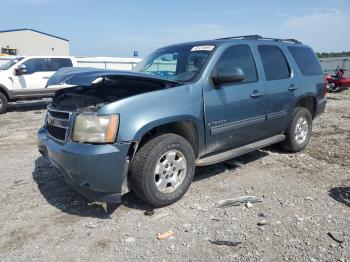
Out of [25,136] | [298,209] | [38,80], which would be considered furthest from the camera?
[38,80]

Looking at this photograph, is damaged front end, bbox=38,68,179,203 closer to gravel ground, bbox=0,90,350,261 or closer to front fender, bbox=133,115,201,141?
front fender, bbox=133,115,201,141

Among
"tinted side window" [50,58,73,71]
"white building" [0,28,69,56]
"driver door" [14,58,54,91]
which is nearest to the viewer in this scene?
"driver door" [14,58,54,91]

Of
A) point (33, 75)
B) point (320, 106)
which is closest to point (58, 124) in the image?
point (320, 106)

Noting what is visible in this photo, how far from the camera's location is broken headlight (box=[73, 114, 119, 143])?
3.43 meters

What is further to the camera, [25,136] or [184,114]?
[25,136]

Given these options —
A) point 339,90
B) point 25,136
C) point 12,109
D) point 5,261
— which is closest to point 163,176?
A: point 5,261

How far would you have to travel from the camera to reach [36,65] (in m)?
13.0

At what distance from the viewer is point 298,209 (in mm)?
3896

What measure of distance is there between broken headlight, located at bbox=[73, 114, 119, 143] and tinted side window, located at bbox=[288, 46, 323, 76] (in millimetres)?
3702

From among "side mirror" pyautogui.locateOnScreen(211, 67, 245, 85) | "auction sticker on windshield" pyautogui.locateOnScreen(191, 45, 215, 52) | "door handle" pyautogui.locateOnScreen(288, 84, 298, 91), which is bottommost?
"door handle" pyautogui.locateOnScreen(288, 84, 298, 91)

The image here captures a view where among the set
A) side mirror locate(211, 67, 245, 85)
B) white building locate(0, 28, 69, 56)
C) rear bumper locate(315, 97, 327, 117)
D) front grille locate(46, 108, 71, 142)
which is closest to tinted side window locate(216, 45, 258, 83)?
side mirror locate(211, 67, 245, 85)

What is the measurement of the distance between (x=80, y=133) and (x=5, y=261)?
1294 millimetres

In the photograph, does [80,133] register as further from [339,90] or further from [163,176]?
[339,90]

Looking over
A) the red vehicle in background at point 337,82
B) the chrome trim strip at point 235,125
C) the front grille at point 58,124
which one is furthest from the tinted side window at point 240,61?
the red vehicle in background at point 337,82
